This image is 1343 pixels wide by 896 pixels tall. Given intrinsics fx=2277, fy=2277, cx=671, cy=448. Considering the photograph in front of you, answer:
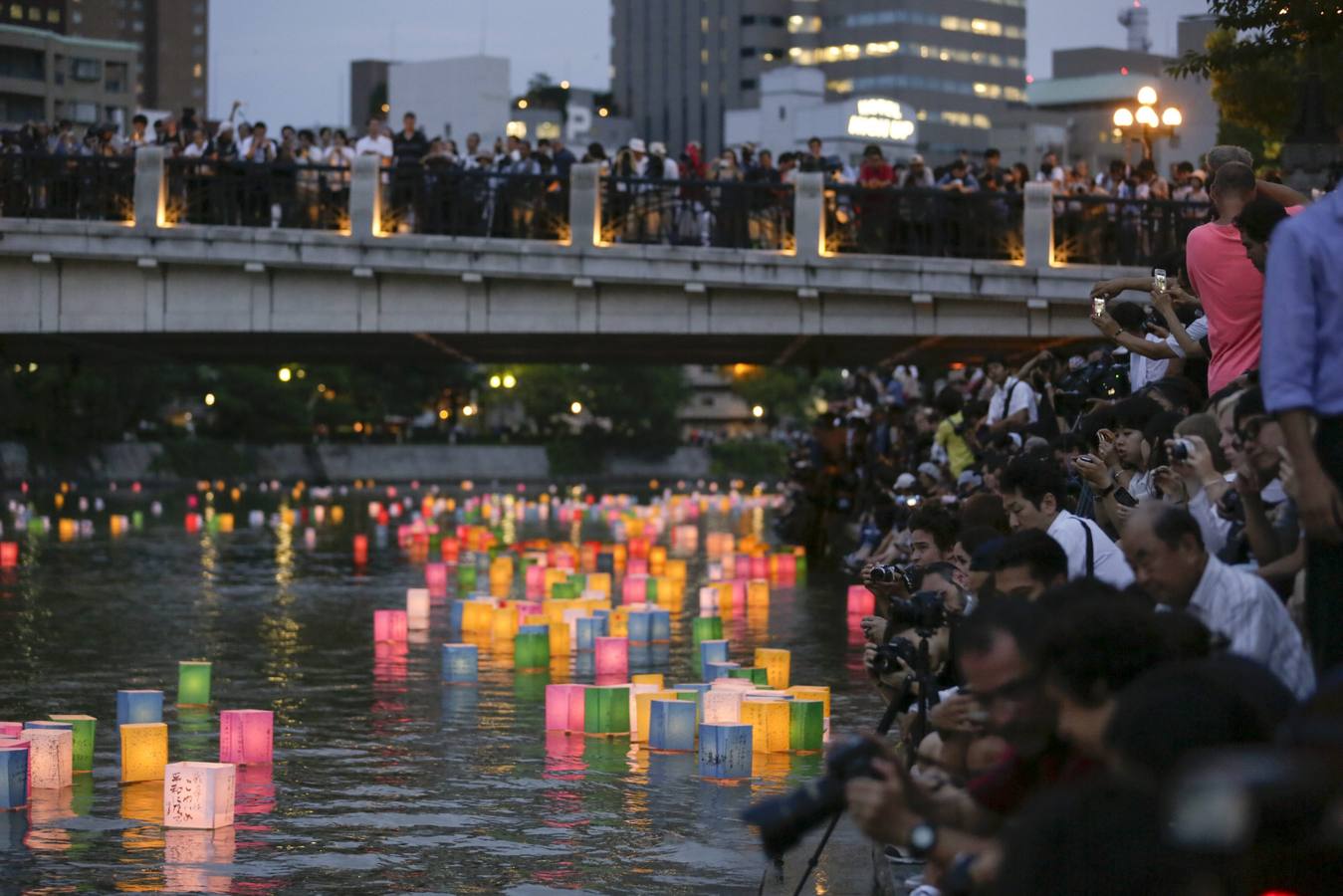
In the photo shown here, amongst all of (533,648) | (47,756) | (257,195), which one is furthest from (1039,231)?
(47,756)

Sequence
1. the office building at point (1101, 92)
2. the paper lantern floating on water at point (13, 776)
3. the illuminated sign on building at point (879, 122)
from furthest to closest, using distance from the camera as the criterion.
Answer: the illuminated sign on building at point (879, 122)
the office building at point (1101, 92)
the paper lantern floating on water at point (13, 776)

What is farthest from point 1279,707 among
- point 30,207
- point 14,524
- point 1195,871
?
point 14,524

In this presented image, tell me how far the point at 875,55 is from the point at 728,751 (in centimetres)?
17656

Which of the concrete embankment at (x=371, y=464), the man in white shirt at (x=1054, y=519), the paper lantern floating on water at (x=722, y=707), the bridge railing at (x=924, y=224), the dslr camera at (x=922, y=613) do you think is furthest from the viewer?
the concrete embankment at (x=371, y=464)

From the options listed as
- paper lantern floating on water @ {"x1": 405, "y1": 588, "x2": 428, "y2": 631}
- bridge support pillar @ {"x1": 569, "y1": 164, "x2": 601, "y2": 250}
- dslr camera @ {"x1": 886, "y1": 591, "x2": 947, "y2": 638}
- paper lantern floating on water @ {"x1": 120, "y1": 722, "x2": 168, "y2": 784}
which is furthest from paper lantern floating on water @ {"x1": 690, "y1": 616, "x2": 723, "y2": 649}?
bridge support pillar @ {"x1": 569, "y1": 164, "x2": 601, "y2": 250}

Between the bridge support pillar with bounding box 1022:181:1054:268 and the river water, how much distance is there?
813 cm

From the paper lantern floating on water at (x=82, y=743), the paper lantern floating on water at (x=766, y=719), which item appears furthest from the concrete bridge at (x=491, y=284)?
the paper lantern floating on water at (x=82, y=743)

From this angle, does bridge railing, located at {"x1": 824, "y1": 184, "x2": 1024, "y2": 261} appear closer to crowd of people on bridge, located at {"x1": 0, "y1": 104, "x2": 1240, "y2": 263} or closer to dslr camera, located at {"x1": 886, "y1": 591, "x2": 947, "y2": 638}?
crowd of people on bridge, located at {"x1": 0, "y1": 104, "x2": 1240, "y2": 263}

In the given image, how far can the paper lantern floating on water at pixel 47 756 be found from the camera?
12312mm

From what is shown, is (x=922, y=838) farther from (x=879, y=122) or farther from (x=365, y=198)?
(x=879, y=122)

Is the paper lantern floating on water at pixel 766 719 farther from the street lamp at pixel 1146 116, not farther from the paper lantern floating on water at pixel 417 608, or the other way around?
the street lamp at pixel 1146 116

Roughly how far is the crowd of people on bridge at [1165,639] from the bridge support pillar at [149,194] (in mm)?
21457

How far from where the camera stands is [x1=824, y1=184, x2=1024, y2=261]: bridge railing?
32.3 metres

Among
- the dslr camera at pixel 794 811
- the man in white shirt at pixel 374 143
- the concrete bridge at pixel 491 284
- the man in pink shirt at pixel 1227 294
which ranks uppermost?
the man in white shirt at pixel 374 143
